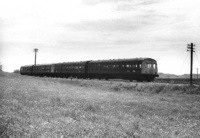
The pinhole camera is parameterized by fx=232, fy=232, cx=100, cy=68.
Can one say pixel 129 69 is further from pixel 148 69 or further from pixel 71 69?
pixel 71 69

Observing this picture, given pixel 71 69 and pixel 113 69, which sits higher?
pixel 113 69

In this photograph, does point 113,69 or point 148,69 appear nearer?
A: point 148,69

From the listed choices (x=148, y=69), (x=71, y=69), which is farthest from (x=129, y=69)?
(x=71, y=69)

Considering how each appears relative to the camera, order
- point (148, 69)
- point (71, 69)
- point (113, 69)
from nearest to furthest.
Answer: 1. point (148, 69)
2. point (113, 69)
3. point (71, 69)

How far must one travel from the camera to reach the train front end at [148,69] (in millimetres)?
39188

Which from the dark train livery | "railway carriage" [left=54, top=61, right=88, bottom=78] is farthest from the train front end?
"railway carriage" [left=54, top=61, right=88, bottom=78]

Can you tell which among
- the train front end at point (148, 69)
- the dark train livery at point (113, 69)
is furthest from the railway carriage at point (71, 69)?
the train front end at point (148, 69)

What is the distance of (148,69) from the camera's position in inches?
1569

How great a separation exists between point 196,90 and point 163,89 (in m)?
4.28

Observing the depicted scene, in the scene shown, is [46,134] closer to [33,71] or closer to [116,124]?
[116,124]

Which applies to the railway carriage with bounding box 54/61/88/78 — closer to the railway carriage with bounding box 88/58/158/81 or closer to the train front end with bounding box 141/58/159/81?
the railway carriage with bounding box 88/58/158/81

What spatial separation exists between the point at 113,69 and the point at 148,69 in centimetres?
697

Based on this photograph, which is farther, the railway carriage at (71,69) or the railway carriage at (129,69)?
the railway carriage at (71,69)

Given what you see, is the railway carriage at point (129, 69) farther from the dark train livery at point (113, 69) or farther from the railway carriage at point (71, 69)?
the railway carriage at point (71, 69)
